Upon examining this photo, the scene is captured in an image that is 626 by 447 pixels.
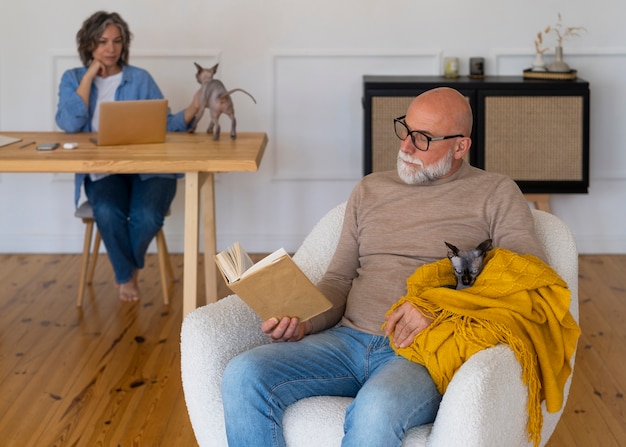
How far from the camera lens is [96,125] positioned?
415 centimetres

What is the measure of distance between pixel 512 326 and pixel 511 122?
8.34ft

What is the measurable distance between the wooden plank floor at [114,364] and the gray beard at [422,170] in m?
0.90

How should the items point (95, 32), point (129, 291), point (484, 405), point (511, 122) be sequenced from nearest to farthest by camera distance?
point (484, 405)
point (95, 32)
point (129, 291)
point (511, 122)

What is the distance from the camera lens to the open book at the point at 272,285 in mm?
2223

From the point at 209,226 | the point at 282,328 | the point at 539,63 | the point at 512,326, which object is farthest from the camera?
the point at 539,63

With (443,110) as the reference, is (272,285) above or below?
below

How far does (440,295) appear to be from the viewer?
223 centimetres

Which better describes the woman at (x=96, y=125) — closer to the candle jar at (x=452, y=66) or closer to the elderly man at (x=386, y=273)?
the candle jar at (x=452, y=66)

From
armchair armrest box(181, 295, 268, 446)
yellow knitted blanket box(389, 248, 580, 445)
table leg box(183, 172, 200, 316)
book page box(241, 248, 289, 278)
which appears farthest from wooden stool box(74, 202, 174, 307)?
yellow knitted blanket box(389, 248, 580, 445)

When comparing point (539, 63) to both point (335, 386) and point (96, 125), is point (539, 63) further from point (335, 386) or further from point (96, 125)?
point (335, 386)

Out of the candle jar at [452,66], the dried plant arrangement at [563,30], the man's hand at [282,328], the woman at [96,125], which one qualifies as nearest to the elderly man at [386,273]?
the man's hand at [282,328]

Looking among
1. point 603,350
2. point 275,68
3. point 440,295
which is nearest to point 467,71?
point 275,68

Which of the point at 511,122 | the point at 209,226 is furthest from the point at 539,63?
the point at 209,226

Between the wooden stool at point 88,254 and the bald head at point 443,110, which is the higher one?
the bald head at point 443,110
